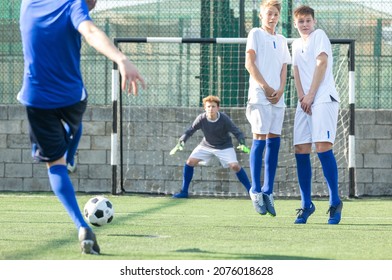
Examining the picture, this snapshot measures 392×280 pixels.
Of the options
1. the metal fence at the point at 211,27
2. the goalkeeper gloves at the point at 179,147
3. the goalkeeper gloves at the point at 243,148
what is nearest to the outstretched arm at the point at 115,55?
the goalkeeper gloves at the point at 243,148

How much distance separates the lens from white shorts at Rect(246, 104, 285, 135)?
9.48 meters

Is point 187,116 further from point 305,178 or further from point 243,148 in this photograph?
point 305,178

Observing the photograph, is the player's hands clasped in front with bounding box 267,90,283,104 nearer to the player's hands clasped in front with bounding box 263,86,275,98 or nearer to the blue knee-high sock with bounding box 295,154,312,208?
the player's hands clasped in front with bounding box 263,86,275,98

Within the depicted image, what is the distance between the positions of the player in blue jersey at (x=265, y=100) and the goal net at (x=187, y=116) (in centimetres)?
470

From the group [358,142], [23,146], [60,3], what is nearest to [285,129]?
[358,142]

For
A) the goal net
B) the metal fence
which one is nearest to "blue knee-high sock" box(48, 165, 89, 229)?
the goal net

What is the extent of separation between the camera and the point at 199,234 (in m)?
7.87

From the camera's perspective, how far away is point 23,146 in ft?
48.7

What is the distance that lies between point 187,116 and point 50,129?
8160 millimetres

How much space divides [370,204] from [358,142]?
2.00m

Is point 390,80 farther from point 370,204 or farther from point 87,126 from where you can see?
point 87,126

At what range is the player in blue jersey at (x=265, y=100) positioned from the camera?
373 inches

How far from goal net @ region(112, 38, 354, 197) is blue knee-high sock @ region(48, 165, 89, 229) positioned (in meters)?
7.64

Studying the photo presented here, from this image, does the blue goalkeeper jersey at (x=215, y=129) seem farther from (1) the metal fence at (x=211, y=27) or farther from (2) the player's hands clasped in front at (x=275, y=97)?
Answer: (2) the player's hands clasped in front at (x=275, y=97)
